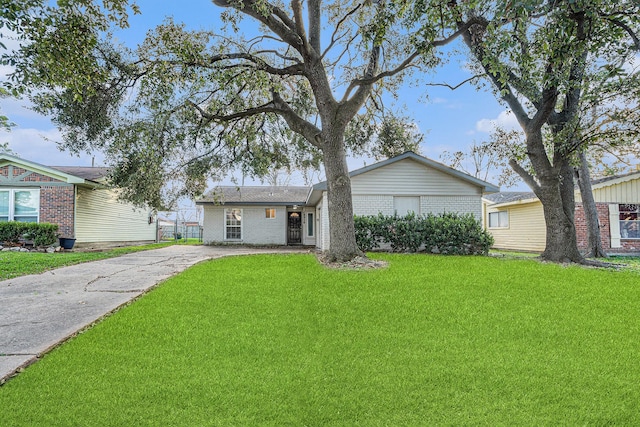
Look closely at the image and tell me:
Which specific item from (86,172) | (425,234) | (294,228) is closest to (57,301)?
(425,234)

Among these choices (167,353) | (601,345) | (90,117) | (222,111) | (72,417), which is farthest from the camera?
(222,111)

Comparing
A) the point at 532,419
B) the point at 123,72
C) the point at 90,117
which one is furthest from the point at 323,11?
the point at 532,419

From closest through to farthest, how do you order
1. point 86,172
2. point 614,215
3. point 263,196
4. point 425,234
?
point 425,234
point 614,215
point 86,172
point 263,196

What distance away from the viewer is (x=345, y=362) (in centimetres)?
365

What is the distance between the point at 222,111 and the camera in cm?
1249

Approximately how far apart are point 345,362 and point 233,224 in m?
17.9

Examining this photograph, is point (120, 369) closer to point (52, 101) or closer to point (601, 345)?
point (601, 345)

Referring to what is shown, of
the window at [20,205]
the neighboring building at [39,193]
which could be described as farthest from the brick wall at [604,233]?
the window at [20,205]

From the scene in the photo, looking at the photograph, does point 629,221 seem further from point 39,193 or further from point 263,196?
point 39,193

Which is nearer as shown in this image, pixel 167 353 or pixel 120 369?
pixel 120 369

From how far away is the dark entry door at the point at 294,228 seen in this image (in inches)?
856

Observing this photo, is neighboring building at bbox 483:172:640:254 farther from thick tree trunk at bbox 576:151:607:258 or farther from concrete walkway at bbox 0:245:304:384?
concrete walkway at bbox 0:245:304:384

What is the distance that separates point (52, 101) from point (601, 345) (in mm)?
12349

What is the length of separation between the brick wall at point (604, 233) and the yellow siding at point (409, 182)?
6472mm
